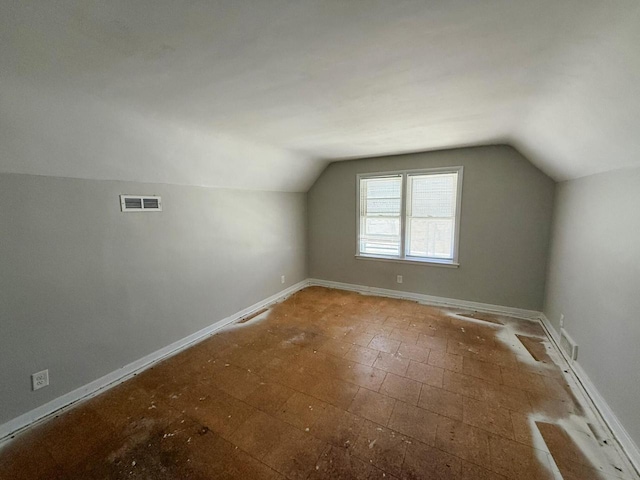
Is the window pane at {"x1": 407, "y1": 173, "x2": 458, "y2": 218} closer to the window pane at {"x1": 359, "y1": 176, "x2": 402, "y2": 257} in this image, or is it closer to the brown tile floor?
the window pane at {"x1": 359, "y1": 176, "x2": 402, "y2": 257}

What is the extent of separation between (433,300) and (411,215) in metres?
1.38

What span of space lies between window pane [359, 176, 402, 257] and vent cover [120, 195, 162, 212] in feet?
10.0

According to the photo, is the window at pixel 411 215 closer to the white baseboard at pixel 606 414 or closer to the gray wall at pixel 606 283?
the gray wall at pixel 606 283

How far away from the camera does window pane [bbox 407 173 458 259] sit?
3984mm

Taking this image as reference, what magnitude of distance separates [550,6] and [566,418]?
2.54m


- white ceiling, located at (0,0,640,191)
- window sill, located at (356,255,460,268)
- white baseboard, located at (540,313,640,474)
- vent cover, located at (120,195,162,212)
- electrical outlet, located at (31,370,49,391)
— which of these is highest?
white ceiling, located at (0,0,640,191)

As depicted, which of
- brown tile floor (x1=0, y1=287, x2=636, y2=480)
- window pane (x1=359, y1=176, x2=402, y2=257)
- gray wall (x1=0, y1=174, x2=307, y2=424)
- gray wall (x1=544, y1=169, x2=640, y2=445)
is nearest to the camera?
brown tile floor (x1=0, y1=287, x2=636, y2=480)

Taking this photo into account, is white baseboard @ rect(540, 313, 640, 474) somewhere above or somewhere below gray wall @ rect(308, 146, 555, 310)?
below

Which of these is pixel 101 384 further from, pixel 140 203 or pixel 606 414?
pixel 606 414

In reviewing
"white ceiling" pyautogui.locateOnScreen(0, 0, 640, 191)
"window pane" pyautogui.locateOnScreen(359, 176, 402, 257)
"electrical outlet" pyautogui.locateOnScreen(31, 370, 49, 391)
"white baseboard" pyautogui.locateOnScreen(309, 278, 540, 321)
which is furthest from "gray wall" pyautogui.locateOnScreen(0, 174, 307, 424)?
"window pane" pyautogui.locateOnScreen(359, 176, 402, 257)

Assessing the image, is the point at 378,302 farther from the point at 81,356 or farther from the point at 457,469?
the point at 81,356

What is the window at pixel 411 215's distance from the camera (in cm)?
399

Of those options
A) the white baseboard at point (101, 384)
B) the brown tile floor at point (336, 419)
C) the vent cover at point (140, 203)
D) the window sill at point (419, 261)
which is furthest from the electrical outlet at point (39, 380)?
the window sill at point (419, 261)

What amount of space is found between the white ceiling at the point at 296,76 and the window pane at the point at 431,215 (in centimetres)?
130
